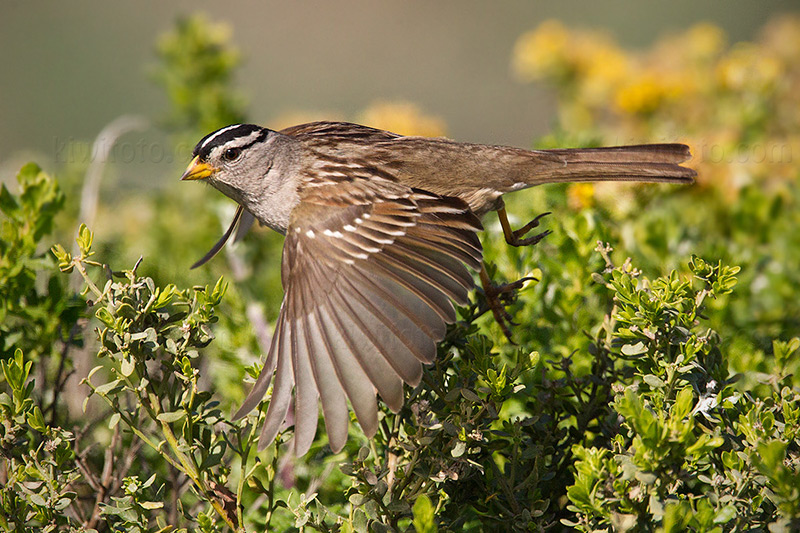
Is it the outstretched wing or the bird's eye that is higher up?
the bird's eye

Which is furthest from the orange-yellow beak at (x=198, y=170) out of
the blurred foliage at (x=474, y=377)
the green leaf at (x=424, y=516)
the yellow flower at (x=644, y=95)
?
the yellow flower at (x=644, y=95)

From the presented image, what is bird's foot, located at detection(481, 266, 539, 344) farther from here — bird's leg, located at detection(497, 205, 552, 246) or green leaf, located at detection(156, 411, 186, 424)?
green leaf, located at detection(156, 411, 186, 424)

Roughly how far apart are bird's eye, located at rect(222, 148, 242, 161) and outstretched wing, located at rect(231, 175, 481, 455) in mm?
490

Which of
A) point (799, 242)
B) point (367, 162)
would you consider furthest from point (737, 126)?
point (367, 162)

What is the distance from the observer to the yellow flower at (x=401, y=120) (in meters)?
4.45

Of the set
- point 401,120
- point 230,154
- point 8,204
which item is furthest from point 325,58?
point 8,204

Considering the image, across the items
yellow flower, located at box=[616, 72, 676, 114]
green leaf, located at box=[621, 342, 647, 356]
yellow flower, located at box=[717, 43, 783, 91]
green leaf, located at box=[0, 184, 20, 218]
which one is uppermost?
yellow flower, located at box=[717, 43, 783, 91]

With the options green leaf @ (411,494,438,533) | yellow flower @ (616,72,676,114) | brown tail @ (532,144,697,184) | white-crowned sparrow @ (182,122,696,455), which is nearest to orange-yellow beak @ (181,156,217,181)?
white-crowned sparrow @ (182,122,696,455)

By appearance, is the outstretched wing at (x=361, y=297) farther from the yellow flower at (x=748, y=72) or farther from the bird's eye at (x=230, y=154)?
the yellow flower at (x=748, y=72)

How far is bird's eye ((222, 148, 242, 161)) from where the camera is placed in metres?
3.12

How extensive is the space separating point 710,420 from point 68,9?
441 inches

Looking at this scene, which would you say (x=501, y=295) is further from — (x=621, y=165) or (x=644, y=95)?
(x=644, y=95)

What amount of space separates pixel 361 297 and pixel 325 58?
1005 cm

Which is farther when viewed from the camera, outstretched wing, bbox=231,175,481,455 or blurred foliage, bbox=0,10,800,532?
outstretched wing, bbox=231,175,481,455
